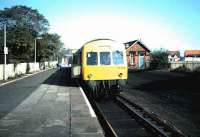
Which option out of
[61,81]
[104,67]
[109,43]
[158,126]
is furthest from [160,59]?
[158,126]

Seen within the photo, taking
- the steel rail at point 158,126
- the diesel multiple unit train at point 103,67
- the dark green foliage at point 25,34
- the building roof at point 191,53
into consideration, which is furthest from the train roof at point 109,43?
the building roof at point 191,53

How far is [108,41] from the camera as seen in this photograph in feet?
58.2

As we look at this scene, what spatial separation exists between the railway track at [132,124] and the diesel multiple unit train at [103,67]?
7.32 feet

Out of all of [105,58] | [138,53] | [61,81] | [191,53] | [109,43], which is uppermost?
[191,53]

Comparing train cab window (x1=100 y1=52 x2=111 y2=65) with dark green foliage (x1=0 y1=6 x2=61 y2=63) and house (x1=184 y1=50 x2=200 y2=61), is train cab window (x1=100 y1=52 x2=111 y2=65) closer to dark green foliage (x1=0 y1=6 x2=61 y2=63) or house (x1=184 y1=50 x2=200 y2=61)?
dark green foliage (x1=0 y1=6 x2=61 y2=63)

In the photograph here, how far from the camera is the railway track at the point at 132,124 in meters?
9.24

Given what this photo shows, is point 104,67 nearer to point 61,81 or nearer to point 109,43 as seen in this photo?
point 109,43

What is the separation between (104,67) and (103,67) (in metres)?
0.05

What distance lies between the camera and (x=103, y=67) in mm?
16844

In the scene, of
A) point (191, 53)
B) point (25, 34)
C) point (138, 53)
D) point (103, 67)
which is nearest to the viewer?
point (103, 67)

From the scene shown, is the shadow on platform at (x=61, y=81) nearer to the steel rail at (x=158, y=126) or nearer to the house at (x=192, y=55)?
the steel rail at (x=158, y=126)

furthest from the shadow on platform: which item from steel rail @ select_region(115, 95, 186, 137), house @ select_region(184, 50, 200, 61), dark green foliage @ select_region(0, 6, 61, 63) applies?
house @ select_region(184, 50, 200, 61)

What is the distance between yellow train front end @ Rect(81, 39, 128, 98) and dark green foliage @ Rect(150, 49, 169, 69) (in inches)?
1204

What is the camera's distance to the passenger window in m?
17.2
